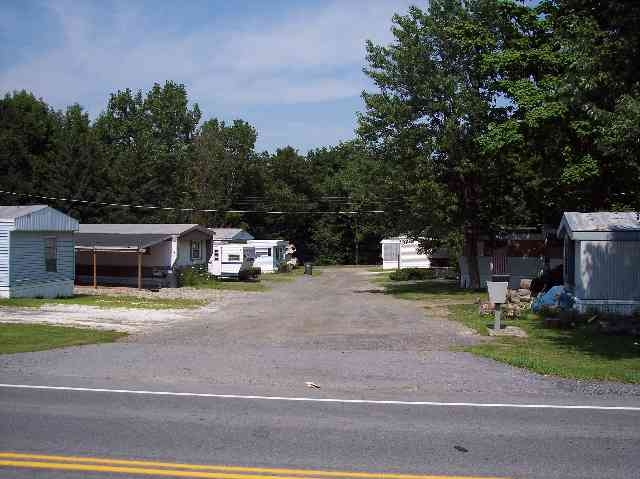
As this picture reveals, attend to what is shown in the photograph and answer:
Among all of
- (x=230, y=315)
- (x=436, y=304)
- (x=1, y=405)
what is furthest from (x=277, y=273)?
(x=1, y=405)

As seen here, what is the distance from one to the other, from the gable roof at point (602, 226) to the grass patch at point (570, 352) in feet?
11.1

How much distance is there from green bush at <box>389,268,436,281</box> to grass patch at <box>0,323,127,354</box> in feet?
112

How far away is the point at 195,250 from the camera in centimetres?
4191

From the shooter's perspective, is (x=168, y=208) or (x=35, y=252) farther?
(x=168, y=208)

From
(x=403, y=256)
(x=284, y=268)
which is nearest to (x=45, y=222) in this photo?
(x=284, y=268)

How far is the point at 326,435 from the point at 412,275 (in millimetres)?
44831

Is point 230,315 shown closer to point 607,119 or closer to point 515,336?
point 515,336

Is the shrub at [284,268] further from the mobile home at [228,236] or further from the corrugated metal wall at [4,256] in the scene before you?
the corrugated metal wall at [4,256]

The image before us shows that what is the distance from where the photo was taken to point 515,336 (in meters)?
18.0

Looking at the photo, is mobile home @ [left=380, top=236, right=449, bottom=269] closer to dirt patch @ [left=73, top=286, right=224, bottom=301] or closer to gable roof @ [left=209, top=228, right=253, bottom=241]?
gable roof @ [left=209, top=228, right=253, bottom=241]

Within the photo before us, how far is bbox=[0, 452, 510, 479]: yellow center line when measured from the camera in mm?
6434

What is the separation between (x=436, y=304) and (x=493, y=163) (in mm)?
8650

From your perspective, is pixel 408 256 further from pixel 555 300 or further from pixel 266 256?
pixel 555 300

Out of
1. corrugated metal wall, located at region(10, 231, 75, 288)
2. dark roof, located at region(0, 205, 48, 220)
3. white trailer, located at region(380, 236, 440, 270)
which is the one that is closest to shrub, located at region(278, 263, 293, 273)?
white trailer, located at region(380, 236, 440, 270)
